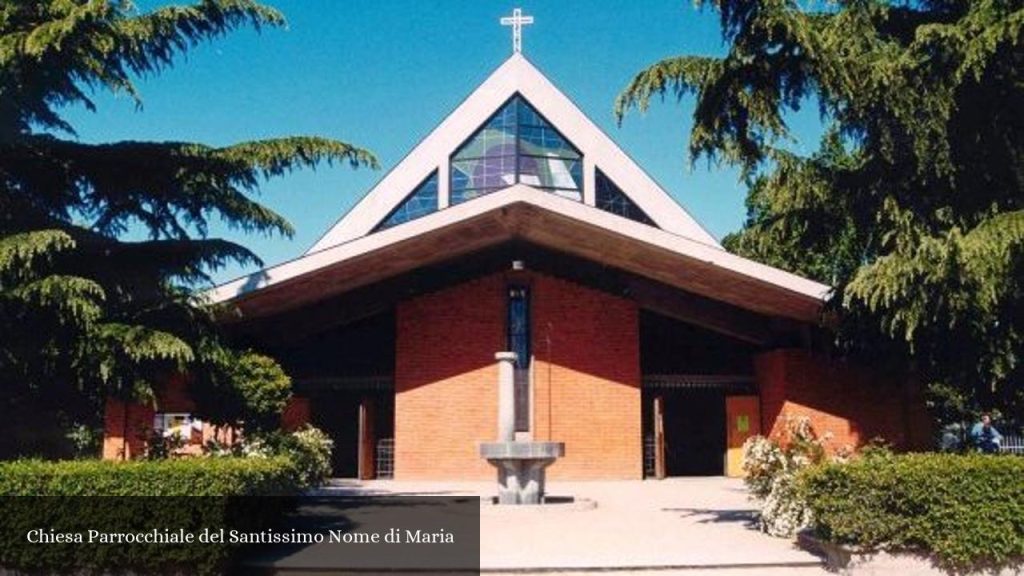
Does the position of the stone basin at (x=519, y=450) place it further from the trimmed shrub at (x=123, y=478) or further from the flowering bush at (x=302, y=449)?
the trimmed shrub at (x=123, y=478)

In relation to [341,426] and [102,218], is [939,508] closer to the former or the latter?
[102,218]

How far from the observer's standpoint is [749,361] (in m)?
20.5

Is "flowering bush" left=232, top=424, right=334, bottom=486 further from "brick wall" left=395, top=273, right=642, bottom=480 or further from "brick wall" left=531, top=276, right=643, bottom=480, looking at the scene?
"brick wall" left=531, top=276, right=643, bottom=480

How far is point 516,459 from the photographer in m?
13.2

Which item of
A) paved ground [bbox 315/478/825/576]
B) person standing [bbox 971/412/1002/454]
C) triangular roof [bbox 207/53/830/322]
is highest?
triangular roof [bbox 207/53/830/322]

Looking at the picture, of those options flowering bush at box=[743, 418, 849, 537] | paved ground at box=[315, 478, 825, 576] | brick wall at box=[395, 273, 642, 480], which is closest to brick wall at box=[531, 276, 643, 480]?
brick wall at box=[395, 273, 642, 480]

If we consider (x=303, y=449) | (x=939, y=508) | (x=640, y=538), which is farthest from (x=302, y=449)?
(x=939, y=508)

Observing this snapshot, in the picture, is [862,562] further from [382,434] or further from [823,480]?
[382,434]

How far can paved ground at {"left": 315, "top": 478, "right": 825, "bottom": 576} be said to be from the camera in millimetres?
8062

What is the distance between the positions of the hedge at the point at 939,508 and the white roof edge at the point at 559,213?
8.47m

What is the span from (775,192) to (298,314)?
1230 centimetres

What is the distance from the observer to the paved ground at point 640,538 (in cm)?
806

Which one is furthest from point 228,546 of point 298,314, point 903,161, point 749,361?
point 749,361

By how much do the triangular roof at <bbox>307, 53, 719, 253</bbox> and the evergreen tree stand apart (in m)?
13.9
